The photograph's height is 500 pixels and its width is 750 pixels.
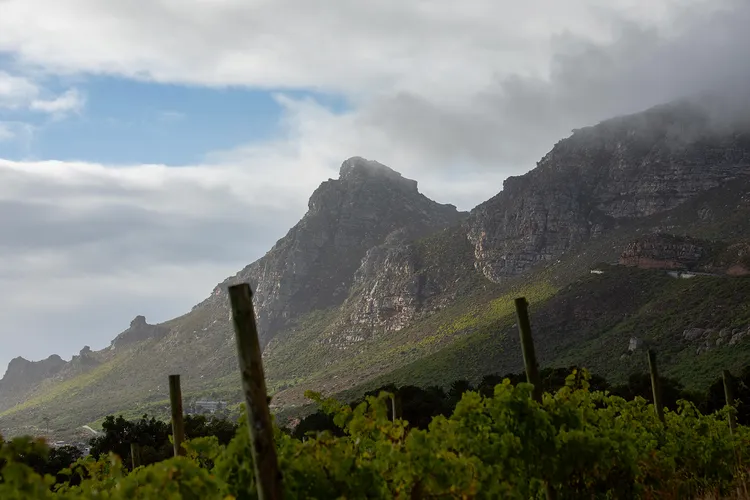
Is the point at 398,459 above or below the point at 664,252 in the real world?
below

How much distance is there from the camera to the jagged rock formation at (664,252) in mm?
74062

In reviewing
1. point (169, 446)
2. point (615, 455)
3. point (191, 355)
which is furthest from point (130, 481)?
point (191, 355)

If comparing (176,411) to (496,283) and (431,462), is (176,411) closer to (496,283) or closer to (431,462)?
(431,462)

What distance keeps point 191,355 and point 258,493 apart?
158m

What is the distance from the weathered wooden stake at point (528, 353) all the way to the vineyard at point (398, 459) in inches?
0.8

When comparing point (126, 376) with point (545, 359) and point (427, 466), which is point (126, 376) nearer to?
point (545, 359)

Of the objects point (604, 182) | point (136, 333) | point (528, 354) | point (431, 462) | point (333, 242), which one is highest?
point (333, 242)

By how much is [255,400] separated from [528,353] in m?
5.23

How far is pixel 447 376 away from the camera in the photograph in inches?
2515

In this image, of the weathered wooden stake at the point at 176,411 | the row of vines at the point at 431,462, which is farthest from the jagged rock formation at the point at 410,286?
the row of vines at the point at 431,462

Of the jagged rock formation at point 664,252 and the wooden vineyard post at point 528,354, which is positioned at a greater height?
the jagged rock formation at point 664,252

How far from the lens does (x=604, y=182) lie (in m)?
118

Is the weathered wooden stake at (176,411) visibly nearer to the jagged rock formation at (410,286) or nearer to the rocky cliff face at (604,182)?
the jagged rock formation at (410,286)

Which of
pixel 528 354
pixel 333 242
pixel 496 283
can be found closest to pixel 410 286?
pixel 496 283
